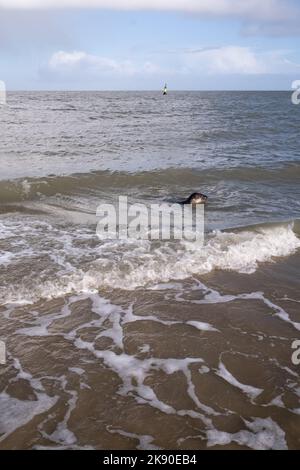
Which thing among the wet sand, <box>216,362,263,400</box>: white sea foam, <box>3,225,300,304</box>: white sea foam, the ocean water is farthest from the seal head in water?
<box>216,362,263,400</box>: white sea foam

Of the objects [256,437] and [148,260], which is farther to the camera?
[148,260]

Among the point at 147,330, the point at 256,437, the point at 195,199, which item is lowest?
the point at 256,437

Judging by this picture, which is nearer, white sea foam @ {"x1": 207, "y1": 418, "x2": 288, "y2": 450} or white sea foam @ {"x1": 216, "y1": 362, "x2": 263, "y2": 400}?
white sea foam @ {"x1": 207, "y1": 418, "x2": 288, "y2": 450}

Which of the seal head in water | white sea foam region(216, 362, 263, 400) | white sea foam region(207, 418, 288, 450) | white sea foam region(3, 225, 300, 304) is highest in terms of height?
the seal head in water

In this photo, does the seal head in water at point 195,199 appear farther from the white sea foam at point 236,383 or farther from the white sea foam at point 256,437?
the white sea foam at point 256,437

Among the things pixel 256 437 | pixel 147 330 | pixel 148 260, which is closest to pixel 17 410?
pixel 147 330

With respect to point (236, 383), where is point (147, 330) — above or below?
above

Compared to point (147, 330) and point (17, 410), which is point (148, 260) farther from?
point (17, 410)

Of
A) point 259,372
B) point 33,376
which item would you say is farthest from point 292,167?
point 33,376

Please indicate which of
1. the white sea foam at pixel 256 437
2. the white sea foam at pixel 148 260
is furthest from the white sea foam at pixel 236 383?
the white sea foam at pixel 148 260

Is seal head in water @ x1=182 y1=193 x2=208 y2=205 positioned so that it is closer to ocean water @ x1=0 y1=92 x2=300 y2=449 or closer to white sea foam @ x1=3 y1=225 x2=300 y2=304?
ocean water @ x1=0 y1=92 x2=300 y2=449

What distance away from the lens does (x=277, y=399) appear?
3732 mm

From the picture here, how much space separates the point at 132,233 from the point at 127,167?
7.37 m

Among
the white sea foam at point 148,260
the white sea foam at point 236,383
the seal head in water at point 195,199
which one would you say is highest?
the seal head in water at point 195,199
